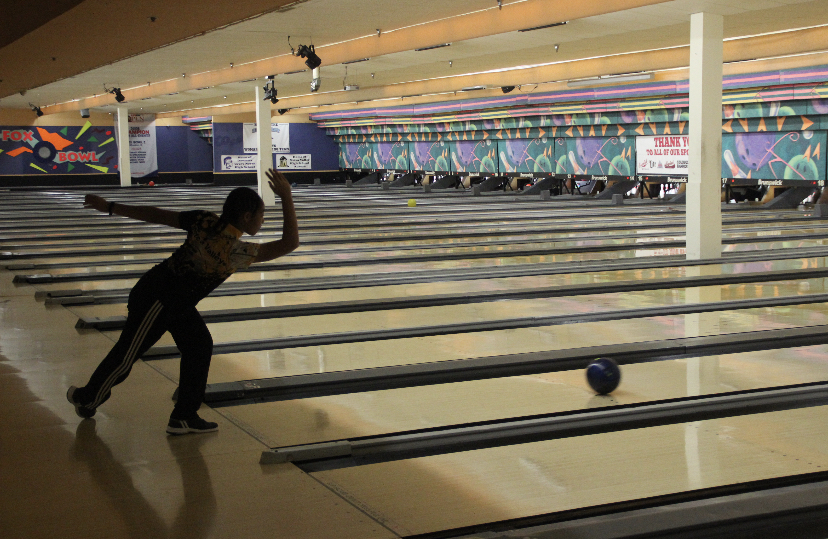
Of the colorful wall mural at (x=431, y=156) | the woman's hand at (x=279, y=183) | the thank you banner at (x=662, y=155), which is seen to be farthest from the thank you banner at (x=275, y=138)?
the woman's hand at (x=279, y=183)

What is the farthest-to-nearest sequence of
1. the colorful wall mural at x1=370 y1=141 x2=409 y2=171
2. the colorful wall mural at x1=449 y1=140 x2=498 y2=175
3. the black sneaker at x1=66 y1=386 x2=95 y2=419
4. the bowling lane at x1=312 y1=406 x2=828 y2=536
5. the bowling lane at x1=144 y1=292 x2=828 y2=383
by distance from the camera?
1. the colorful wall mural at x1=370 y1=141 x2=409 y2=171
2. the colorful wall mural at x1=449 y1=140 x2=498 y2=175
3. the bowling lane at x1=144 y1=292 x2=828 y2=383
4. the black sneaker at x1=66 y1=386 x2=95 y2=419
5. the bowling lane at x1=312 y1=406 x2=828 y2=536

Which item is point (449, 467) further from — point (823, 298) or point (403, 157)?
point (403, 157)

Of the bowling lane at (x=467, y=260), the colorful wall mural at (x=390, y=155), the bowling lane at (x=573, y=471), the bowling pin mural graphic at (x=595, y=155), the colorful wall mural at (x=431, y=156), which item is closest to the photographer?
the bowling lane at (x=573, y=471)

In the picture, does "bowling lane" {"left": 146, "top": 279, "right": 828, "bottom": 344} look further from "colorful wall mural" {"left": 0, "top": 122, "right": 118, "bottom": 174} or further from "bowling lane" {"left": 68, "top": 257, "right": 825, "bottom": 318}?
"colorful wall mural" {"left": 0, "top": 122, "right": 118, "bottom": 174}

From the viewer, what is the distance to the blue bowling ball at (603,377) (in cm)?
439

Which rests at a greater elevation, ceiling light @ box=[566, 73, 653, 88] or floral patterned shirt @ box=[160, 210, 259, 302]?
ceiling light @ box=[566, 73, 653, 88]

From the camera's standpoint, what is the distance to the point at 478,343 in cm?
570

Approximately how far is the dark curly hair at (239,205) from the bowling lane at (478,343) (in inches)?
57.2

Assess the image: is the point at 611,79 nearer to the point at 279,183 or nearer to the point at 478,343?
the point at 478,343

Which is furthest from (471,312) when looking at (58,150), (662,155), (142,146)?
(142,146)

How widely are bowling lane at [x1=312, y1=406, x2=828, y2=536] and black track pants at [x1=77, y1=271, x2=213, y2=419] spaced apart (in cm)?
79

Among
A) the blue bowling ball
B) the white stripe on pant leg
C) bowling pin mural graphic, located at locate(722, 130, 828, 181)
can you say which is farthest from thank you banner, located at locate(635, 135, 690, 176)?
the white stripe on pant leg

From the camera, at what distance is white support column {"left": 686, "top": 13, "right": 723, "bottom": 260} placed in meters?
9.73

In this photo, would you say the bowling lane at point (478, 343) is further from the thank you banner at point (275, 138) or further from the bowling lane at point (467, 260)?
the thank you banner at point (275, 138)
